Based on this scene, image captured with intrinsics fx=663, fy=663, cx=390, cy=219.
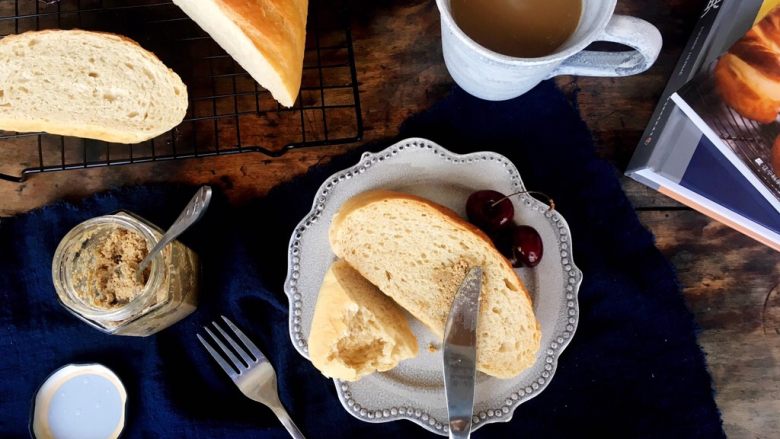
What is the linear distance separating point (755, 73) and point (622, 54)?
0.27m

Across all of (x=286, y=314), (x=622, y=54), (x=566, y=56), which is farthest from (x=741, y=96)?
(x=286, y=314)

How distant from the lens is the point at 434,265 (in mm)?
1364

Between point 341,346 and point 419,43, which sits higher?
point 419,43

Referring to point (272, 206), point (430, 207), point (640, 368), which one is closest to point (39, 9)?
point (272, 206)

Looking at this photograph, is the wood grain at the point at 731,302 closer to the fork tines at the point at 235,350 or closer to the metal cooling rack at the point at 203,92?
the metal cooling rack at the point at 203,92

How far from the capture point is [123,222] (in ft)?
4.22

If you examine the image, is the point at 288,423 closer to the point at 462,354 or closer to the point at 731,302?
the point at 462,354

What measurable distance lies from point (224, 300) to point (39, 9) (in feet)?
2.46

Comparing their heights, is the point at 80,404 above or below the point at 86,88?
below

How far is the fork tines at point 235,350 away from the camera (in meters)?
1.40

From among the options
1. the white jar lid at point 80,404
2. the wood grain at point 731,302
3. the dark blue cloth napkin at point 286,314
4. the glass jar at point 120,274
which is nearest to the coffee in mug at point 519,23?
the dark blue cloth napkin at point 286,314

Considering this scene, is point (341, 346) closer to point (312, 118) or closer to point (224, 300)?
point (224, 300)

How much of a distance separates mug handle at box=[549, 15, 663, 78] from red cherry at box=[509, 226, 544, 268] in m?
0.33

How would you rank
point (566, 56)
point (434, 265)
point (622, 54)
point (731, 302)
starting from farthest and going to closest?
1. point (731, 302)
2. point (434, 265)
3. point (622, 54)
4. point (566, 56)
